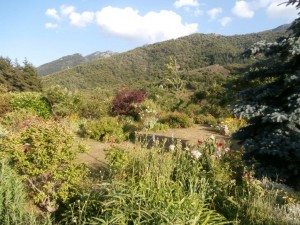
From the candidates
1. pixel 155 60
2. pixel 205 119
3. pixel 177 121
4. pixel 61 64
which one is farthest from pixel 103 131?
pixel 61 64

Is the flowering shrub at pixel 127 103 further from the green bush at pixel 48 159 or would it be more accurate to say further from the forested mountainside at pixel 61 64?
the forested mountainside at pixel 61 64

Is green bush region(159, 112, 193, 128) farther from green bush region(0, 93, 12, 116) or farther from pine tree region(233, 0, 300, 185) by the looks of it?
green bush region(0, 93, 12, 116)

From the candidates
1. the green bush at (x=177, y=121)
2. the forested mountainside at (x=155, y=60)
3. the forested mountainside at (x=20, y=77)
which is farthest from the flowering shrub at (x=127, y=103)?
the forested mountainside at (x=155, y=60)

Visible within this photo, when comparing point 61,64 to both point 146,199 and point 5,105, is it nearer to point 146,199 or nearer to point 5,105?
point 5,105

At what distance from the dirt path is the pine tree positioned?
186cm

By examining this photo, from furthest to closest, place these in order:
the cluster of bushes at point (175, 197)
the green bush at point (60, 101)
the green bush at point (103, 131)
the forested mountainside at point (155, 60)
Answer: the forested mountainside at point (155, 60) → the green bush at point (60, 101) → the green bush at point (103, 131) → the cluster of bushes at point (175, 197)

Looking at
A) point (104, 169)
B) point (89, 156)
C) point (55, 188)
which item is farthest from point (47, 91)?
point (55, 188)

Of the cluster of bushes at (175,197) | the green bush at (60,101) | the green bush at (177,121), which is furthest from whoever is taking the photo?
the green bush at (60,101)

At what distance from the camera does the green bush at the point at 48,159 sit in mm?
4879

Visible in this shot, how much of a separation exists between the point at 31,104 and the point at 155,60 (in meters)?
60.8

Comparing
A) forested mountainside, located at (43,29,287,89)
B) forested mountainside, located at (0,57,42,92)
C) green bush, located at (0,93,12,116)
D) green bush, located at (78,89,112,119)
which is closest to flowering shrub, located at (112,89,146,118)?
green bush, located at (78,89,112,119)

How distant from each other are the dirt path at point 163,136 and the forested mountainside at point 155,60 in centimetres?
4700

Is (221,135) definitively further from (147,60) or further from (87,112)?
(147,60)

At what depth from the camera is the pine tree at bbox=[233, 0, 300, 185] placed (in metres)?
5.67
